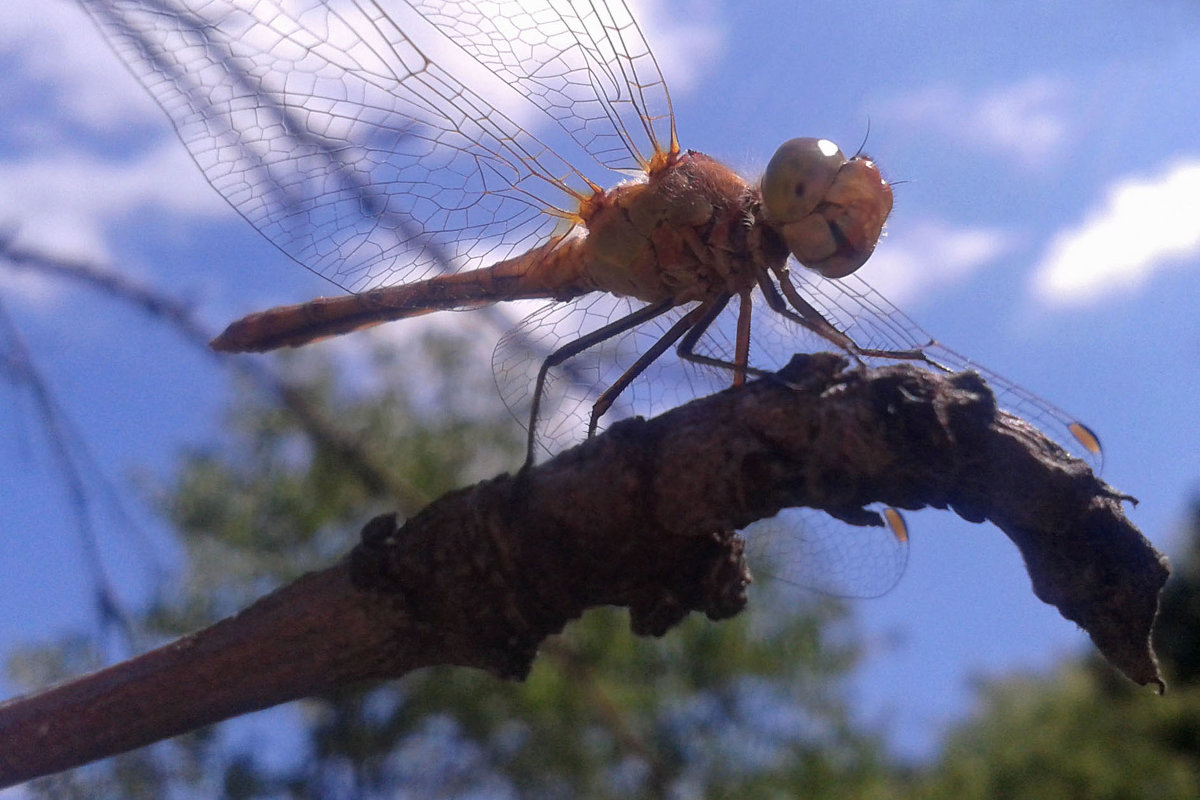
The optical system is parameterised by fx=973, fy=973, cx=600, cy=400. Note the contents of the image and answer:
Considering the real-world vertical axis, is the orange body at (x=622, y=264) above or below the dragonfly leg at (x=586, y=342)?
above

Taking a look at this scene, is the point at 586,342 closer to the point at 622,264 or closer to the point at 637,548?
the point at 622,264

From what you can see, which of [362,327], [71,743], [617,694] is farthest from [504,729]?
[71,743]

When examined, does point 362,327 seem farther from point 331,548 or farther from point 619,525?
point 331,548

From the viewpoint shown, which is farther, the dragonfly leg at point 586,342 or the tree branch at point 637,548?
the dragonfly leg at point 586,342

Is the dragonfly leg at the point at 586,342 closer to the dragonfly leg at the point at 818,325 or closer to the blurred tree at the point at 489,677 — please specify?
the dragonfly leg at the point at 818,325

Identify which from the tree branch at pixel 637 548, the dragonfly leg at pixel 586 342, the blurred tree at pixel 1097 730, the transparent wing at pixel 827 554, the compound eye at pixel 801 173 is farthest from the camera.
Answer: the blurred tree at pixel 1097 730

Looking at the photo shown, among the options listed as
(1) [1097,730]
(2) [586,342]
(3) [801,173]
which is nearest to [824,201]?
(3) [801,173]

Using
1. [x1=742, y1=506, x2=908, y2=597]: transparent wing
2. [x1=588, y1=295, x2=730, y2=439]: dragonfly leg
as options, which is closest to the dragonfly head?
[x1=588, y1=295, x2=730, y2=439]: dragonfly leg

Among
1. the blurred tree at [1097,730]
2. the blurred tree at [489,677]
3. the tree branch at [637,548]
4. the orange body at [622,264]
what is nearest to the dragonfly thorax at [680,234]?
the orange body at [622,264]
